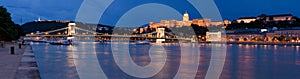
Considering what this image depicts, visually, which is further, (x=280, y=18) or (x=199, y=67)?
(x=280, y=18)

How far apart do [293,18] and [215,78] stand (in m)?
113

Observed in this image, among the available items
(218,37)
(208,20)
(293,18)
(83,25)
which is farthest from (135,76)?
(208,20)

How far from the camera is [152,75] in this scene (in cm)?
1019

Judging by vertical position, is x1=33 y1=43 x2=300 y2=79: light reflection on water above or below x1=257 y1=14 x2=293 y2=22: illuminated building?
below

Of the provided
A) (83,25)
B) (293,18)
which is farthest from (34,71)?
(293,18)

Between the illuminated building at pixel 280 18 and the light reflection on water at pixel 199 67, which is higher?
the illuminated building at pixel 280 18

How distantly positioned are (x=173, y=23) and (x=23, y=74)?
388 ft

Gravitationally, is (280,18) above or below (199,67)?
above

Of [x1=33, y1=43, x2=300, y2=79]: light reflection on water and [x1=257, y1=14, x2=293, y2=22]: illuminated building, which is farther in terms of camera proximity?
[x1=257, y1=14, x2=293, y2=22]: illuminated building

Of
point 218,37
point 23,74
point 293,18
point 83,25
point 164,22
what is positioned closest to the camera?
point 23,74

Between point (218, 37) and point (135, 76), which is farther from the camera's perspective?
point (218, 37)

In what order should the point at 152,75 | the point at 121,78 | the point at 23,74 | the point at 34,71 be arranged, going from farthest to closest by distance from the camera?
the point at 152,75, the point at 121,78, the point at 34,71, the point at 23,74

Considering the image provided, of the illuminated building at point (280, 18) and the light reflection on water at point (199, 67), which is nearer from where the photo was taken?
the light reflection on water at point (199, 67)

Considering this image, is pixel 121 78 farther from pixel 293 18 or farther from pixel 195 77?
pixel 293 18
